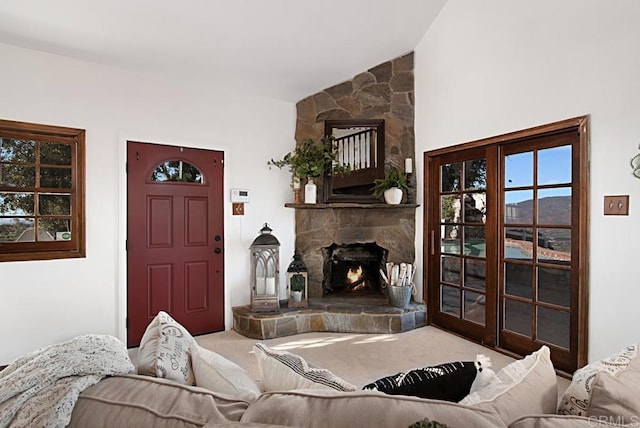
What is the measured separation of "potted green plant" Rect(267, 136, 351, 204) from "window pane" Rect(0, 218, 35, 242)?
91.9 inches

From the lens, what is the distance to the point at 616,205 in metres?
2.57

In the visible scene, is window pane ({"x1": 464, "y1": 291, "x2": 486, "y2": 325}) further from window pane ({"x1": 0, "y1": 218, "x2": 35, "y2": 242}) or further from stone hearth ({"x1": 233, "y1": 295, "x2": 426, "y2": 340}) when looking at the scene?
window pane ({"x1": 0, "y1": 218, "x2": 35, "y2": 242})

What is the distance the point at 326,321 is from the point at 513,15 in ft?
10.9

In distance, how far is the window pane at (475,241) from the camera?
3.64 meters

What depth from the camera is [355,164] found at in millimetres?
4469

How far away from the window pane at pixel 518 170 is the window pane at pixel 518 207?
0.08m

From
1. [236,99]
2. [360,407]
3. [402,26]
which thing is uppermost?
[402,26]

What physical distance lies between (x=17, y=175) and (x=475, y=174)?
406 cm

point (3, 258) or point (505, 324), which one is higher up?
point (3, 258)

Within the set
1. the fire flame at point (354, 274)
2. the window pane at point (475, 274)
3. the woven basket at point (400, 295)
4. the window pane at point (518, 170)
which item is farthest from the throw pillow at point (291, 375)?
the fire flame at point (354, 274)

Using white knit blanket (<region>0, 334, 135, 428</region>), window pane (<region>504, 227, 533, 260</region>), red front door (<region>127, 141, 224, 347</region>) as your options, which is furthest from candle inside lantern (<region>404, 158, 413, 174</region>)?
white knit blanket (<region>0, 334, 135, 428</region>)

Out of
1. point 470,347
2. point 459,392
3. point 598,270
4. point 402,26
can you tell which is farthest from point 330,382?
point 402,26

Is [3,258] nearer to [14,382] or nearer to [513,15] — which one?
[14,382]

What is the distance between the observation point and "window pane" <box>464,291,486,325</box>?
3657mm
